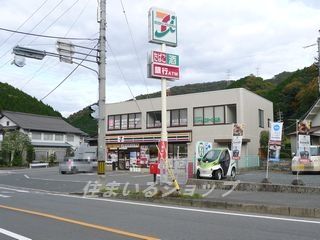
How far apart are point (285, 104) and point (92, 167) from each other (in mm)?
38384

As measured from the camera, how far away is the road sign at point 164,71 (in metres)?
19.0

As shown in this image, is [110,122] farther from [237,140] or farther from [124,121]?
[237,140]

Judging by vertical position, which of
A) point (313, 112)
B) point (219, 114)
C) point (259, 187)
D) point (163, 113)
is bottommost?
point (259, 187)

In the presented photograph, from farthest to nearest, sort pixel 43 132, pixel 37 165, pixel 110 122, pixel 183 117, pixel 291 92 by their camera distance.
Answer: pixel 291 92 → pixel 43 132 → pixel 37 165 → pixel 110 122 → pixel 183 117

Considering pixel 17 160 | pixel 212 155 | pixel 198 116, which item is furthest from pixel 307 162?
pixel 17 160

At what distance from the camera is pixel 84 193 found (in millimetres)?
20078

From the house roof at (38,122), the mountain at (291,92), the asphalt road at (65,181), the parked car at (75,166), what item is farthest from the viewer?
the house roof at (38,122)

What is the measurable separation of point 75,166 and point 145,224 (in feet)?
101

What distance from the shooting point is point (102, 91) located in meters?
19.5

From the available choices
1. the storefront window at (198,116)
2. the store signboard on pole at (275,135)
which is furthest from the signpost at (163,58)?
the storefront window at (198,116)

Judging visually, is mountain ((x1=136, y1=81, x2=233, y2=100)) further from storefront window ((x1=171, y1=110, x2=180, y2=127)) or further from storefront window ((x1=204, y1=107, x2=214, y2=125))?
storefront window ((x1=204, y1=107, x2=214, y2=125))

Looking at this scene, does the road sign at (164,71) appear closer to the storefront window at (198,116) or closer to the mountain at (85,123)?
the storefront window at (198,116)

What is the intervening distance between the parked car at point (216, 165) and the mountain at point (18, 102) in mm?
56857

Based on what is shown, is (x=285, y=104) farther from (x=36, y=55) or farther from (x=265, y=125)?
(x=36, y=55)
